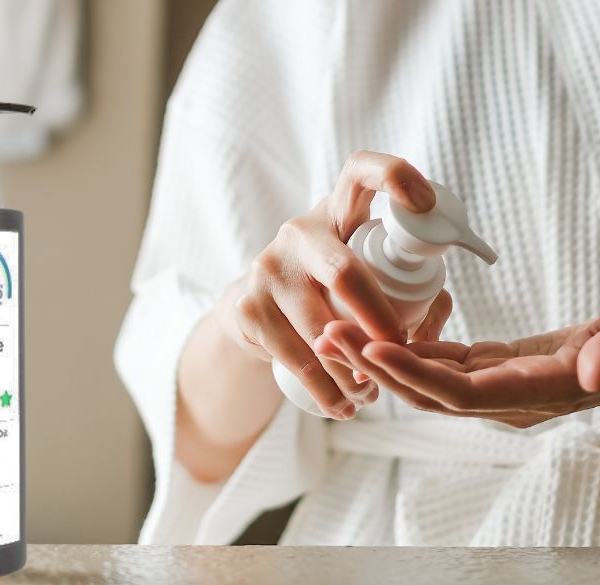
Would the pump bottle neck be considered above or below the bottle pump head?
below

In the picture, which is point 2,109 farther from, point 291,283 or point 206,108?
point 206,108

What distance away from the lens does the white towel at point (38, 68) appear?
1013 millimetres

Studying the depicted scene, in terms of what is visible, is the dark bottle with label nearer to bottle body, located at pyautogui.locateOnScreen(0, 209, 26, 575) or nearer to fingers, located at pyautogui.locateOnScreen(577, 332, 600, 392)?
bottle body, located at pyautogui.locateOnScreen(0, 209, 26, 575)

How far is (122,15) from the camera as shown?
1.04 metres

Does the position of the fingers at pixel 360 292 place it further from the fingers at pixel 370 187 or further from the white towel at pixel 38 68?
the white towel at pixel 38 68

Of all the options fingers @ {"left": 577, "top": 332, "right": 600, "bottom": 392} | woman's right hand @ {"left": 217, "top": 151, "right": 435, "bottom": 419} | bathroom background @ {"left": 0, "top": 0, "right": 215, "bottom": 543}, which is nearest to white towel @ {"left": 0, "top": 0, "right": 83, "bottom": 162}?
bathroom background @ {"left": 0, "top": 0, "right": 215, "bottom": 543}

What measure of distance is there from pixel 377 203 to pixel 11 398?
1.36 ft

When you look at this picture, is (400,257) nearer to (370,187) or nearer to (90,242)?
(370,187)

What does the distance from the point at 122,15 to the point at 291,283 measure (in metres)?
0.75

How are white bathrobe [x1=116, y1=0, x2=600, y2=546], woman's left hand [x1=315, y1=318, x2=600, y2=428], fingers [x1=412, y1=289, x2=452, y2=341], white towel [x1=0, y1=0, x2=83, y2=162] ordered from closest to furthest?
woman's left hand [x1=315, y1=318, x2=600, y2=428]
fingers [x1=412, y1=289, x2=452, y2=341]
white bathrobe [x1=116, y1=0, x2=600, y2=546]
white towel [x1=0, y1=0, x2=83, y2=162]

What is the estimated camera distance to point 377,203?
27.7 inches

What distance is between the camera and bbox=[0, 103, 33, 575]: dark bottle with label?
1.12 ft

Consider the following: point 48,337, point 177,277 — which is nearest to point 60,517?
point 48,337

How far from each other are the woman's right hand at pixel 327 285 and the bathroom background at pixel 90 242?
2.20 ft
